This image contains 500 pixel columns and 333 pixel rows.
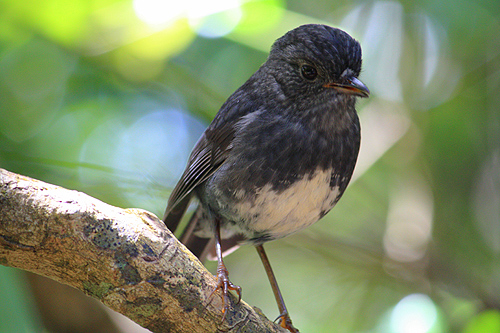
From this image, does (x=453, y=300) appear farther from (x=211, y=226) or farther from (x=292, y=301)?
(x=211, y=226)

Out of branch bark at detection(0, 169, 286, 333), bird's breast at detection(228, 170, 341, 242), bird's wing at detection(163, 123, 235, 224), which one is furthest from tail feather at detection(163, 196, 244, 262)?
branch bark at detection(0, 169, 286, 333)

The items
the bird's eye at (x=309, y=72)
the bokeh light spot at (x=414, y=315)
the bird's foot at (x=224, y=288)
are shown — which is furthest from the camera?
the bokeh light spot at (x=414, y=315)

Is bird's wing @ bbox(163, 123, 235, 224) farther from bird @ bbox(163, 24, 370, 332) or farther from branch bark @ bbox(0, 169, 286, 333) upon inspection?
branch bark @ bbox(0, 169, 286, 333)

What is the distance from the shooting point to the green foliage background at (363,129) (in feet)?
10.7

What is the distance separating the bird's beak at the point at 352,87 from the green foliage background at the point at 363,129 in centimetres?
135

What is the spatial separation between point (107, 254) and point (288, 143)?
1005 millimetres

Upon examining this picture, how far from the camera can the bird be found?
2.25 meters

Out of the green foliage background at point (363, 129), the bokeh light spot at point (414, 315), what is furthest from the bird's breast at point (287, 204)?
the bokeh light spot at point (414, 315)

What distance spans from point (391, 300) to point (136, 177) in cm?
222

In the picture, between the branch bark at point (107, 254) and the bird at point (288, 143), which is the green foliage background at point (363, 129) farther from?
the branch bark at point (107, 254)

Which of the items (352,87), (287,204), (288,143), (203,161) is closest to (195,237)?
(203,161)

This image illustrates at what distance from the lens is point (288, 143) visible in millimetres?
2254

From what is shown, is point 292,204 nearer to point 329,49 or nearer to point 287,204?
point 287,204

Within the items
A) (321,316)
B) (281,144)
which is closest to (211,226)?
(281,144)
